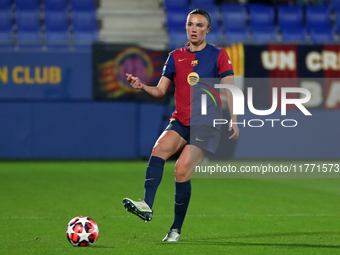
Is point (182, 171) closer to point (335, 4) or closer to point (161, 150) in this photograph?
point (161, 150)

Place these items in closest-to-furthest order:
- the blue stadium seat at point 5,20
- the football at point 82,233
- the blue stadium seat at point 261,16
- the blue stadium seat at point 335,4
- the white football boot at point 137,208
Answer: the white football boot at point 137,208, the football at point 82,233, the blue stadium seat at point 5,20, the blue stadium seat at point 261,16, the blue stadium seat at point 335,4

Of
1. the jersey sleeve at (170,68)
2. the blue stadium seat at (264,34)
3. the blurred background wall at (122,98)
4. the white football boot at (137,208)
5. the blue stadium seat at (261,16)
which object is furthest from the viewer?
the blue stadium seat at (261,16)

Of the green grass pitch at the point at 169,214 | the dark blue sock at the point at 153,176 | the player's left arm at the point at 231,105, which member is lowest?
the green grass pitch at the point at 169,214

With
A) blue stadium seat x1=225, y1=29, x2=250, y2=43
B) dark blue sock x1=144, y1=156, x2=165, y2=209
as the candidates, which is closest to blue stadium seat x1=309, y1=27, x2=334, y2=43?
blue stadium seat x1=225, y1=29, x2=250, y2=43

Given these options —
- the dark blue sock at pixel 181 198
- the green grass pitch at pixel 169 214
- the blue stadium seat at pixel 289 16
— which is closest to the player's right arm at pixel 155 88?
the dark blue sock at pixel 181 198

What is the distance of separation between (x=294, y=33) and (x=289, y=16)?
0.72 m

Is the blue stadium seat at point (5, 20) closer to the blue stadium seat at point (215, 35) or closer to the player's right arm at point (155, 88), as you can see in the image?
the blue stadium seat at point (215, 35)

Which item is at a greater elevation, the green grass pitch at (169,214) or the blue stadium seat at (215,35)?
the blue stadium seat at (215,35)

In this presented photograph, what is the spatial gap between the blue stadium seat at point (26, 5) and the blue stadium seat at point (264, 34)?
6611mm

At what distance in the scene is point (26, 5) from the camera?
1709 centimetres

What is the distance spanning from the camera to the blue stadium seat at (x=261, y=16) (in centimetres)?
1781

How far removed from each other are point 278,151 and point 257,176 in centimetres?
249

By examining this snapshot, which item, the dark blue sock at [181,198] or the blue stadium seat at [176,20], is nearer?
the dark blue sock at [181,198]

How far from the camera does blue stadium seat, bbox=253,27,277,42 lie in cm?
1712
